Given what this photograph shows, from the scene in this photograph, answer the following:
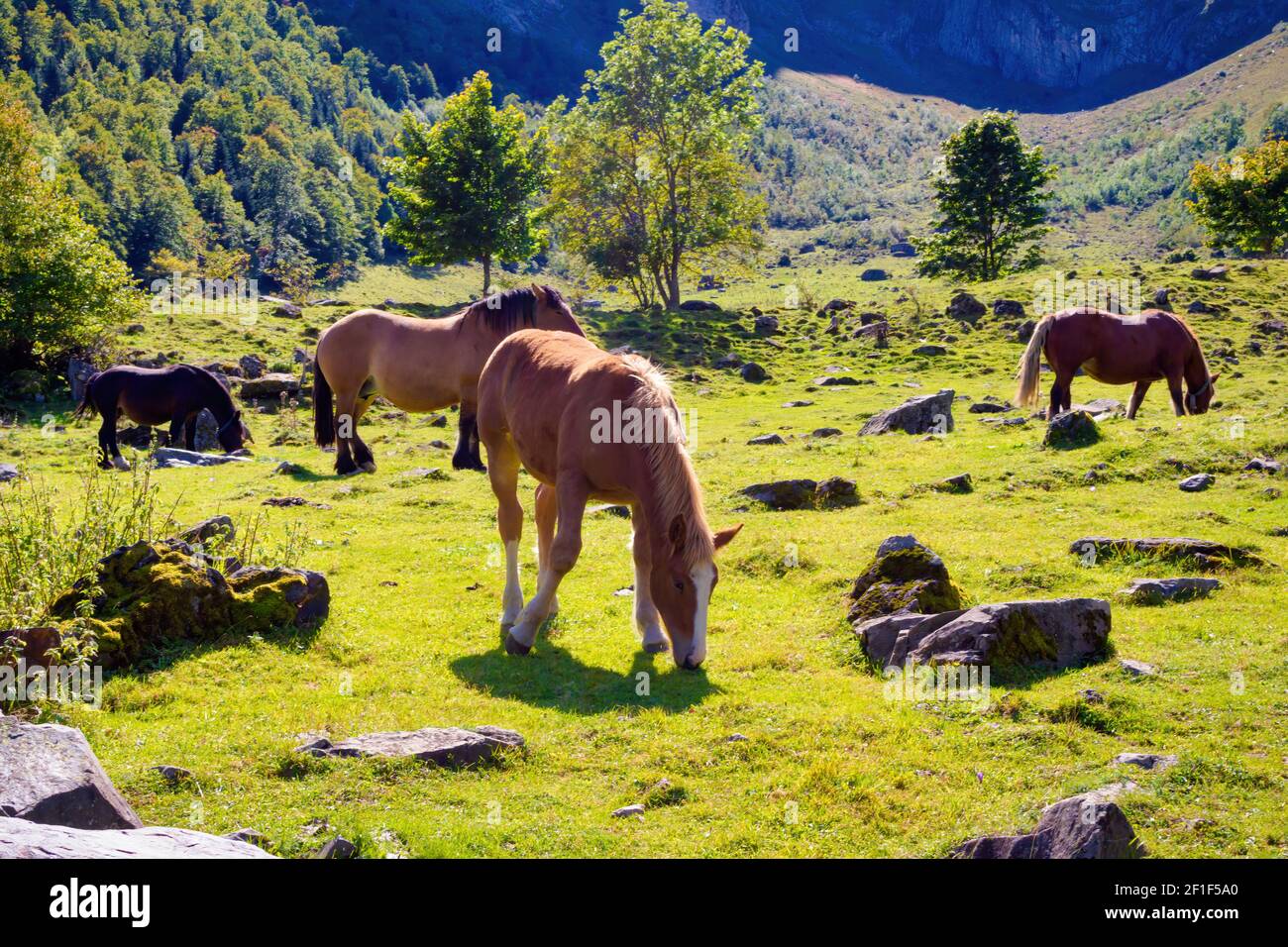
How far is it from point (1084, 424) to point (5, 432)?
25641 mm

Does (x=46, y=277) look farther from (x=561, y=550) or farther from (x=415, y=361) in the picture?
(x=561, y=550)

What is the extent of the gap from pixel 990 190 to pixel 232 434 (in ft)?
156

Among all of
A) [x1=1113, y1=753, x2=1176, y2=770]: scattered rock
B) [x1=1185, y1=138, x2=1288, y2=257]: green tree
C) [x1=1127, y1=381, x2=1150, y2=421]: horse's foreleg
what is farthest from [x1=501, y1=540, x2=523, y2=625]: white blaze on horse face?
[x1=1185, y1=138, x2=1288, y2=257]: green tree

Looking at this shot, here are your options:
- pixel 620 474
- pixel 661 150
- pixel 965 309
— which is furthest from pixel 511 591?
pixel 661 150

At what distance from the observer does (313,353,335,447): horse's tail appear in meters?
19.9

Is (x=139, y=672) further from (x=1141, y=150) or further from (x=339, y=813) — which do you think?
(x=1141, y=150)

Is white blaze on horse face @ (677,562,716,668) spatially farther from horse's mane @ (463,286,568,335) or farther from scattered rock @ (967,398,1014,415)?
scattered rock @ (967,398,1014,415)

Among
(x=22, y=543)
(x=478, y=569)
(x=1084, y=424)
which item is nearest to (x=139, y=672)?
(x=22, y=543)

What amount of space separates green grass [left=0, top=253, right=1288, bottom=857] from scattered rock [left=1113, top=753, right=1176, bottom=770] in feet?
0.47

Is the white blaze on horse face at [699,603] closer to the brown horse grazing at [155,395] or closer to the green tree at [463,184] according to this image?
the brown horse grazing at [155,395]

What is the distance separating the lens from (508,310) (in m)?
16.6

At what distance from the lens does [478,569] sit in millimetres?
12836
